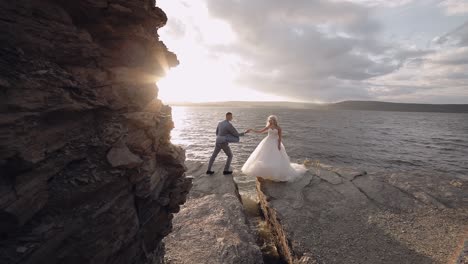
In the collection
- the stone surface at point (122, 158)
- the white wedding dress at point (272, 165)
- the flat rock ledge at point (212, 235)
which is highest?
the stone surface at point (122, 158)

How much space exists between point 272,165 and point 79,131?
7.70 m

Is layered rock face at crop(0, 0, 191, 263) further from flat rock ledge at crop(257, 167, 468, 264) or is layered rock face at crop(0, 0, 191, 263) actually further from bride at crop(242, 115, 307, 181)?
bride at crop(242, 115, 307, 181)

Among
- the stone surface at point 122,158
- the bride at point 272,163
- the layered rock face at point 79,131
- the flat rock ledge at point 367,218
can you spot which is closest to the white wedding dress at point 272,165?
the bride at point 272,163

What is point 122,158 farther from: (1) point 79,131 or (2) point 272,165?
(2) point 272,165

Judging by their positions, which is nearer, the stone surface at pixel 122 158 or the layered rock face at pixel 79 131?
the layered rock face at pixel 79 131

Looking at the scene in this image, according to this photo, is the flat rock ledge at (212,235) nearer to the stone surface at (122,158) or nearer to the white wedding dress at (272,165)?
the white wedding dress at (272,165)

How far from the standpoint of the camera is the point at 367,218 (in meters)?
7.16

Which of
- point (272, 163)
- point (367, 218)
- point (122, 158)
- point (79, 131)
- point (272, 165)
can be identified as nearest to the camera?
point (79, 131)

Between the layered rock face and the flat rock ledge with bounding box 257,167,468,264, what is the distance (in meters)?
4.31

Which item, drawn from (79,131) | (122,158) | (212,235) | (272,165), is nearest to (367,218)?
(272,165)

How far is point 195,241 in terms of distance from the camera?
19.6 ft

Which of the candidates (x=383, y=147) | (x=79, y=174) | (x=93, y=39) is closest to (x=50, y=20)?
(x=93, y=39)

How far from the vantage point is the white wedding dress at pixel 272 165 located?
9.56 metres

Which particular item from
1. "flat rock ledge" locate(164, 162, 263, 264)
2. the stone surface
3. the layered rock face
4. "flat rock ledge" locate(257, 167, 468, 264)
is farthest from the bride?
the stone surface
